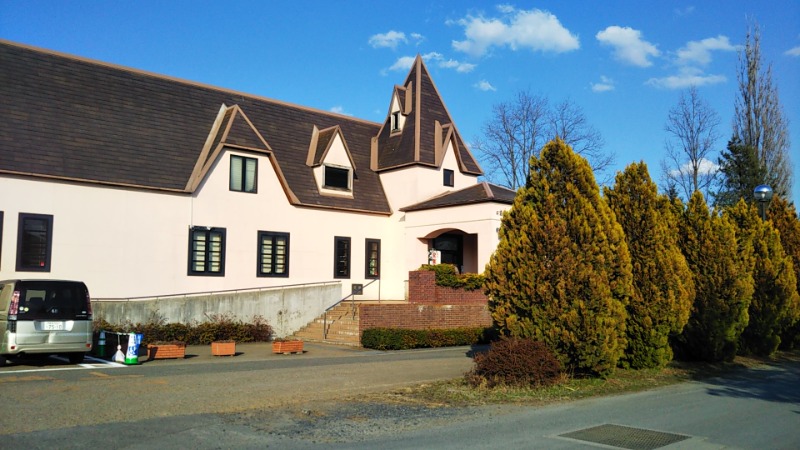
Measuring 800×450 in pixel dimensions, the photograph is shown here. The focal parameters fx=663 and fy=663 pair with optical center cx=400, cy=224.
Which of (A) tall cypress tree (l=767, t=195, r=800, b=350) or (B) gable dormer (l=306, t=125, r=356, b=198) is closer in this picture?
(A) tall cypress tree (l=767, t=195, r=800, b=350)

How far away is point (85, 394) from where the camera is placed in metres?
11.6

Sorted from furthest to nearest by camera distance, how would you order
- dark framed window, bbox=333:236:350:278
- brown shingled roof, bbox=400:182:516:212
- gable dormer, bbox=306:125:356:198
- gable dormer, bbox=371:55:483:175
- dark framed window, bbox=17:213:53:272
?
gable dormer, bbox=371:55:483:175, gable dormer, bbox=306:125:356:198, dark framed window, bbox=333:236:350:278, brown shingled roof, bbox=400:182:516:212, dark framed window, bbox=17:213:53:272

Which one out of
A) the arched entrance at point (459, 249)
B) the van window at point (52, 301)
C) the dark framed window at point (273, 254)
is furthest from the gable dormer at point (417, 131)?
the van window at point (52, 301)

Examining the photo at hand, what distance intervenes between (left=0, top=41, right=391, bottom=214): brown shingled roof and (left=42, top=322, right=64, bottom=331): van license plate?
783cm

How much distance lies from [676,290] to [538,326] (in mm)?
4157

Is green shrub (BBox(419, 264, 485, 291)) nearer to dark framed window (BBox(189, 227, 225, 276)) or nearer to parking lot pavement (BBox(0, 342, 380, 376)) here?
parking lot pavement (BBox(0, 342, 380, 376))

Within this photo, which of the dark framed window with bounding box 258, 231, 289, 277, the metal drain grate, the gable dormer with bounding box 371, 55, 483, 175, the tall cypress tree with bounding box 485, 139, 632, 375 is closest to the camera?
the metal drain grate

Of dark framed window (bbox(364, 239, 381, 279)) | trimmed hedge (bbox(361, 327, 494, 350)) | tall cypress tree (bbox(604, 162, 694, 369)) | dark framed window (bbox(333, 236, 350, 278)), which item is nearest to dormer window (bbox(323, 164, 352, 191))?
dark framed window (bbox(333, 236, 350, 278))

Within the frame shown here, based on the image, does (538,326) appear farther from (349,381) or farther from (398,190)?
(398,190)

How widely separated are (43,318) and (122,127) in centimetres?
1086

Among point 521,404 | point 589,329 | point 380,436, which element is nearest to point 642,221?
point 589,329

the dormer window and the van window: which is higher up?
the dormer window

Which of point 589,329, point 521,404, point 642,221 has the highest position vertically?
point 642,221

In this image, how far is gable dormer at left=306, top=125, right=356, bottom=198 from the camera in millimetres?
29203
